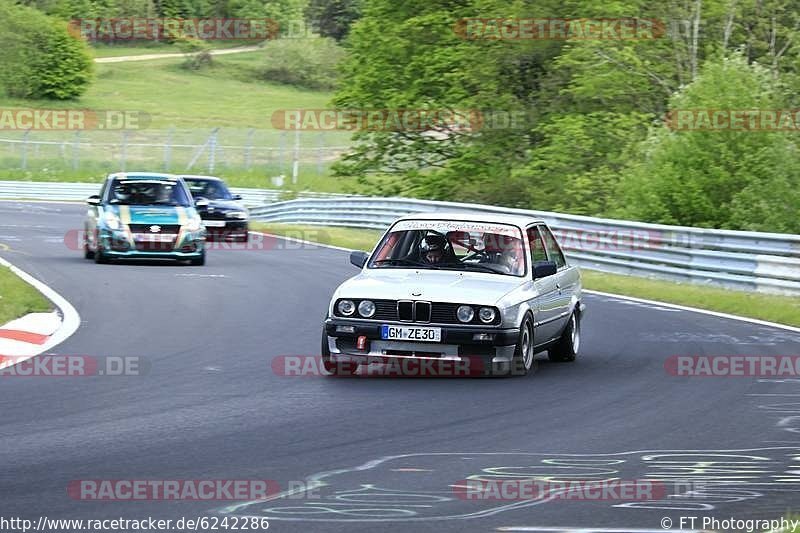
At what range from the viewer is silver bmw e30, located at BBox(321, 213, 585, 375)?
39.5 feet

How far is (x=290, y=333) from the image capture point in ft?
50.9

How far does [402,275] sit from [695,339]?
4.64 meters

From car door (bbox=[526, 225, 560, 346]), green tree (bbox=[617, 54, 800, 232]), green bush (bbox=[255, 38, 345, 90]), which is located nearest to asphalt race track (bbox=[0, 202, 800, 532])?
car door (bbox=[526, 225, 560, 346])

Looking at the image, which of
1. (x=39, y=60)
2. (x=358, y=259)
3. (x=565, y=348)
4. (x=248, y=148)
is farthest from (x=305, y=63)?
(x=358, y=259)

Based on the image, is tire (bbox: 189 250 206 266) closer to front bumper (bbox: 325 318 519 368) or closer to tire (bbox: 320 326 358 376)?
tire (bbox: 320 326 358 376)

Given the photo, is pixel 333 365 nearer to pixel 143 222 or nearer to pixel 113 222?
pixel 143 222

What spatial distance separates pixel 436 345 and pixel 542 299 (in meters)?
1.37

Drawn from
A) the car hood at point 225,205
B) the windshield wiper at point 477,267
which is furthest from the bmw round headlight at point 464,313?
the car hood at point 225,205

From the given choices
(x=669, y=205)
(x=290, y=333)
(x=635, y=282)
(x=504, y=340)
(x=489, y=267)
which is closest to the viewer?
(x=504, y=340)

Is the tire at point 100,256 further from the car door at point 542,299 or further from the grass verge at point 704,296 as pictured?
the car door at point 542,299

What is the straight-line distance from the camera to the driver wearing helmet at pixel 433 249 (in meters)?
13.2

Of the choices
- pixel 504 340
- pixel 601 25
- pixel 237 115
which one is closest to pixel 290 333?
pixel 504 340

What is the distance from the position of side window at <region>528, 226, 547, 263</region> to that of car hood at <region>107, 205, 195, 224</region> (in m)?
11.6

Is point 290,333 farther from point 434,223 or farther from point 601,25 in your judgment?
point 601,25
